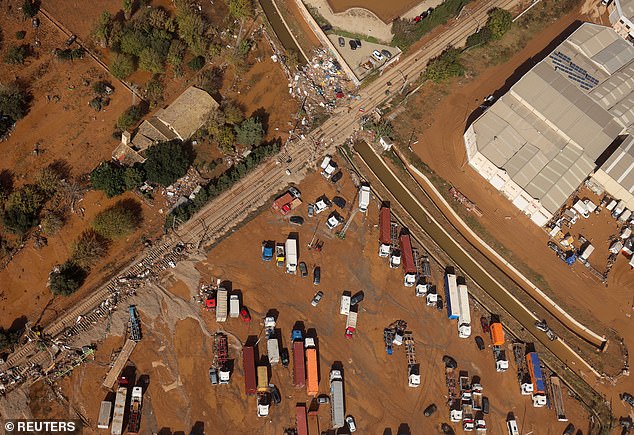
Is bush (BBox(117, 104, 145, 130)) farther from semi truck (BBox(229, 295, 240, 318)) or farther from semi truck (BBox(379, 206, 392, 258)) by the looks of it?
semi truck (BBox(379, 206, 392, 258))

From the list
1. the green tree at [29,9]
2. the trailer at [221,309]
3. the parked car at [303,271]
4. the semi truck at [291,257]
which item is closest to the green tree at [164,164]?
the trailer at [221,309]

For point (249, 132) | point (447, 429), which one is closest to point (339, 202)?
point (249, 132)

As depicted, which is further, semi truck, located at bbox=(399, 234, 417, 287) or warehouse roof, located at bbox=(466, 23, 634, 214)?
warehouse roof, located at bbox=(466, 23, 634, 214)

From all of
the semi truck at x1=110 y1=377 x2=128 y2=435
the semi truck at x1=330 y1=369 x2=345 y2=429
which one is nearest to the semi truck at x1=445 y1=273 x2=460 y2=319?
the semi truck at x1=330 y1=369 x2=345 y2=429

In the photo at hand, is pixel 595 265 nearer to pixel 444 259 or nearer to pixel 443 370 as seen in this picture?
pixel 444 259

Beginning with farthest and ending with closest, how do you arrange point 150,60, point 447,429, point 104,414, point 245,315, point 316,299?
point 150,60 → point 316,299 → point 245,315 → point 447,429 → point 104,414

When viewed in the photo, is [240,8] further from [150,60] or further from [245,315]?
[245,315]

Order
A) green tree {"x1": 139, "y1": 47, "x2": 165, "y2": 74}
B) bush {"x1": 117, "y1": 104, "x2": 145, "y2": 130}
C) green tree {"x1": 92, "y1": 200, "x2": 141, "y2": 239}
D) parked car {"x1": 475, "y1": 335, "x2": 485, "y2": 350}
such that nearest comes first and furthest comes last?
green tree {"x1": 92, "y1": 200, "x2": 141, "y2": 239} < parked car {"x1": 475, "y1": 335, "x2": 485, "y2": 350} < bush {"x1": 117, "y1": 104, "x2": 145, "y2": 130} < green tree {"x1": 139, "y1": 47, "x2": 165, "y2": 74}
